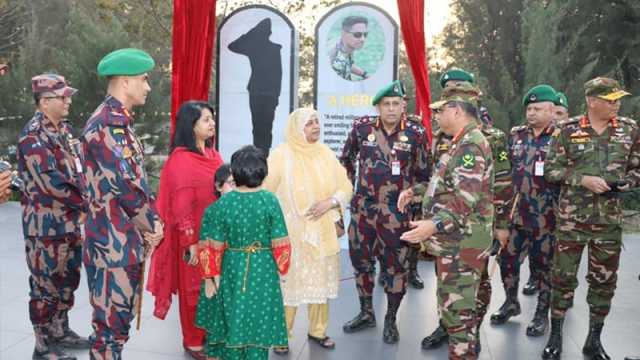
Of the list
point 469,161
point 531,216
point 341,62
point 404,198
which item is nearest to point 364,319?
point 404,198

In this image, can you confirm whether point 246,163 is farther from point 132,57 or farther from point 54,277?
point 54,277

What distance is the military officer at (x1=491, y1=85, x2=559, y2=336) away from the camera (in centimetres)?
438

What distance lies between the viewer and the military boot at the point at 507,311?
454 cm

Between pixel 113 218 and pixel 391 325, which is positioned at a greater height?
pixel 113 218

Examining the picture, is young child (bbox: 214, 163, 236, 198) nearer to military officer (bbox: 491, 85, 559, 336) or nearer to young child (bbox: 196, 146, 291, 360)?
young child (bbox: 196, 146, 291, 360)

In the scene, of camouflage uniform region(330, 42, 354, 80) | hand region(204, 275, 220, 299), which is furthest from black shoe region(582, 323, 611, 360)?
camouflage uniform region(330, 42, 354, 80)

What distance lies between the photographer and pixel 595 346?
12.5 ft

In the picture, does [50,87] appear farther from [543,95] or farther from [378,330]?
[543,95]

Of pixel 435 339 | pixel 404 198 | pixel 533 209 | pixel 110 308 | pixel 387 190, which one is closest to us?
pixel 110 308

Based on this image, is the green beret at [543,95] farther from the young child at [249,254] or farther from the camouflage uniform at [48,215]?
the camouflage uniform at [48,215]

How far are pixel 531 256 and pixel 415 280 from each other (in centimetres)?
125

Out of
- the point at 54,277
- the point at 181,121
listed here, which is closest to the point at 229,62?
the point at 181,121

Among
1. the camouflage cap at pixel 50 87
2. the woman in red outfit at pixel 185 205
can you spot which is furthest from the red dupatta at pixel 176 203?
the camouflage cap at pixel 50 87

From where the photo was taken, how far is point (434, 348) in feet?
13.2
